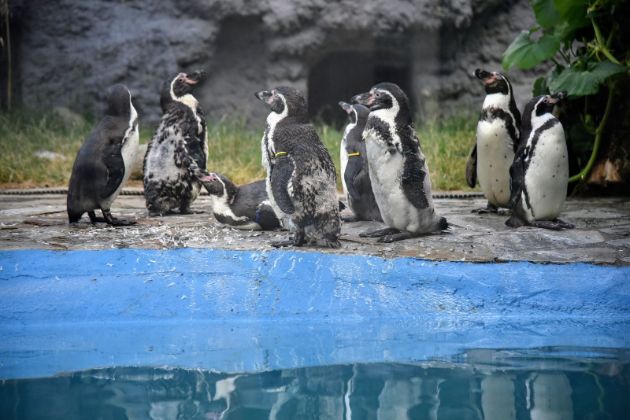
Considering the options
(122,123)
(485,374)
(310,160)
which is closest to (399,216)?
(310,160)

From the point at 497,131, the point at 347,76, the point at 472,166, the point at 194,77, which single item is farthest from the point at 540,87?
the point at 347,76

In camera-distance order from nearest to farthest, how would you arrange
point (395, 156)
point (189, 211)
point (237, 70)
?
point (395, 156) < point (189, 211) < point (237, 70)

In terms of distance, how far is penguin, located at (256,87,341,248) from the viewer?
14.8 ft

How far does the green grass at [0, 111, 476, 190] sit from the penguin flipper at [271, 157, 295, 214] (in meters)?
3.07

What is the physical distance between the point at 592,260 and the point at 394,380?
1.46 metres

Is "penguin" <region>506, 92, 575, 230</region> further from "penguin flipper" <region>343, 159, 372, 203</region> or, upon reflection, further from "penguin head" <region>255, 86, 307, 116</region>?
"penguin head" <region>255, 86, 307, 116</region>

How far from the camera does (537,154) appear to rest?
16.4 feet

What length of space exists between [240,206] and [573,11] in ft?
9.58

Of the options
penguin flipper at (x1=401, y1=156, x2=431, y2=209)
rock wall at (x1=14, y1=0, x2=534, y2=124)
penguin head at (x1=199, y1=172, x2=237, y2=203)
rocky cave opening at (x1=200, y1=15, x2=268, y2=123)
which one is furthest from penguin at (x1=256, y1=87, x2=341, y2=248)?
rocky cave opening at (x1=200, y1=15, x2=268, y2=123)

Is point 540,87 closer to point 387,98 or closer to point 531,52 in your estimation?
point 531,52

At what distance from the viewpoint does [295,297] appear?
4.31 metres

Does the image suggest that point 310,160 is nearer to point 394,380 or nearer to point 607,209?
point 394,380

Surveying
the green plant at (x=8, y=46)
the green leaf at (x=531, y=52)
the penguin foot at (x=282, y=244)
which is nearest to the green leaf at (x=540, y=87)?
the green leaf at (x=531, y=52)

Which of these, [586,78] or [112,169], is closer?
[112,169]
